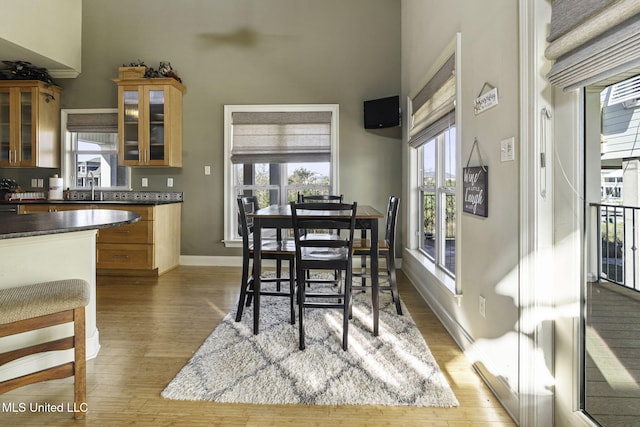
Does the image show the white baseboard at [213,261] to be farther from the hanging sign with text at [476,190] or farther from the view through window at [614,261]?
the view through window at [614,261]

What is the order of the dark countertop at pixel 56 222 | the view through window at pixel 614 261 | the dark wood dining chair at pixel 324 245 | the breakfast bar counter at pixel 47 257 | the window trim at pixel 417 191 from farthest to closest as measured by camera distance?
1. the window trim at pixel 417 191
2. the dark wood dining chair at pixel 324 245
3. the breakfast bar counter at pixel 47 257
4. the dark countertop at pixel 56 222
5. the view through window at pixel 614 261

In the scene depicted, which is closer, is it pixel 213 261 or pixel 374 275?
pixel 374 275

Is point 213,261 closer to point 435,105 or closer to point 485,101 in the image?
point 435,105

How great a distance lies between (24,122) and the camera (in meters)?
4.46

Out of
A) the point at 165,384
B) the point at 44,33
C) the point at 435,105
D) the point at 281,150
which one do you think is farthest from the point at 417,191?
the point at 44,33

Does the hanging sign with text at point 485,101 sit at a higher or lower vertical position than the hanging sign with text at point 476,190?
higher

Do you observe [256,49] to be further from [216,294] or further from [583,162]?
[583,162]

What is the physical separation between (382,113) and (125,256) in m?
3.47

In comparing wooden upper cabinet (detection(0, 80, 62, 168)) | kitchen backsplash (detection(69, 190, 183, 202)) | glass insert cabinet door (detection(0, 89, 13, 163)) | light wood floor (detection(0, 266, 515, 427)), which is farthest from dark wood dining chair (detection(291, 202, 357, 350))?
glass insert cabinet door (detection(0, 89, 13, 163))

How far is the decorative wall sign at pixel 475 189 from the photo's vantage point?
1912 mm

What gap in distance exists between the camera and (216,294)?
11.1 ft

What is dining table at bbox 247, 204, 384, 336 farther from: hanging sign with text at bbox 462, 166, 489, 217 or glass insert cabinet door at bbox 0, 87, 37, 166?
glass insert cabinet door at bbox 0, 87, 37, 166

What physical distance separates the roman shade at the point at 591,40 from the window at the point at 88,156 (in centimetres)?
483
